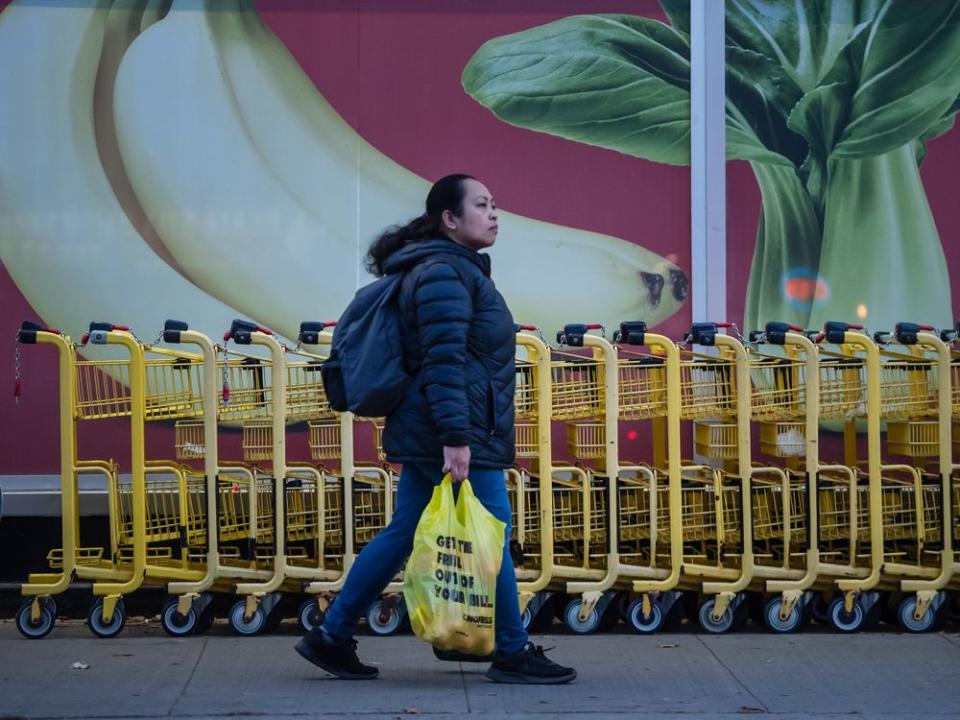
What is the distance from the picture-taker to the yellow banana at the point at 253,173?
884 cm

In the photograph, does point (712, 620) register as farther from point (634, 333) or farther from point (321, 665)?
point (321, 665)

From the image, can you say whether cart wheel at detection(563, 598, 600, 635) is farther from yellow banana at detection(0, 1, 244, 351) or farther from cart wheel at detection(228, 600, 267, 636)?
yellow banana at detection(0, 1, 244, 351)

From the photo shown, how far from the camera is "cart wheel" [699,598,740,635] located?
24.8 ft

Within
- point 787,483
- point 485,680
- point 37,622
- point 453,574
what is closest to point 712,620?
point 787,483

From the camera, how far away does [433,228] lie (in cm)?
603

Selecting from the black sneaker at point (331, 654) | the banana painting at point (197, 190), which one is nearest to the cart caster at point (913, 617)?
the banana painting at point (197, 190)

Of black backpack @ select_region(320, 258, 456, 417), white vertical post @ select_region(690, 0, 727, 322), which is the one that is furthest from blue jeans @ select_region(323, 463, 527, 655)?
white vertical post @ select_region(690, 0, 727, 322)

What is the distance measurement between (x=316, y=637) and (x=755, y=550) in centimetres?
285

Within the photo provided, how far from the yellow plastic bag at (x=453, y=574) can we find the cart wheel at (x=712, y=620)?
81.9 inches

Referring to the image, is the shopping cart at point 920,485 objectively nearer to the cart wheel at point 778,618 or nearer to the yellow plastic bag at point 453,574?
the cart wheel at point 778,618

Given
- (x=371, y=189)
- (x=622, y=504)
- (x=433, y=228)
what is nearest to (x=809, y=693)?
(x=622, y=504)

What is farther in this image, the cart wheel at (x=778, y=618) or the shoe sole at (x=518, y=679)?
the cart wheel at (x=778, y=618)

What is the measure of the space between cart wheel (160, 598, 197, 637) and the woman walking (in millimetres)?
1482

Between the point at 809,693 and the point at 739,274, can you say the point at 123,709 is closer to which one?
the point at 809,693
